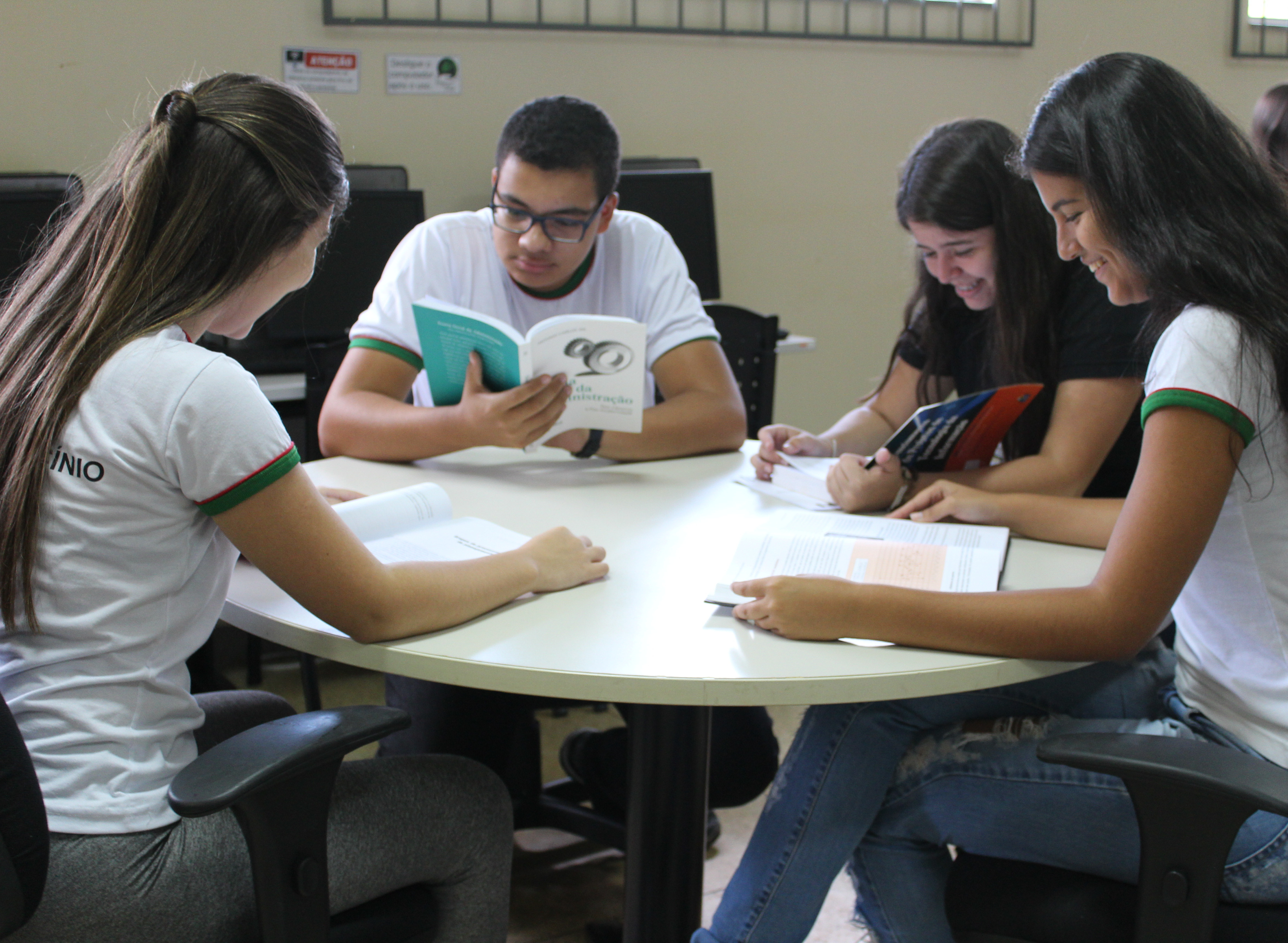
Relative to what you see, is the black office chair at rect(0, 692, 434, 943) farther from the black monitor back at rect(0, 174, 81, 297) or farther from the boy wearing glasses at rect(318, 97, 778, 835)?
the black monitor back at rect(0, 174, 81, 297)

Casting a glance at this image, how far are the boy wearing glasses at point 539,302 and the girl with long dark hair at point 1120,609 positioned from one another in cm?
71

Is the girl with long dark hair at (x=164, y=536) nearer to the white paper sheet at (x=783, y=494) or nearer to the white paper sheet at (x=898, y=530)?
the white paper sheet at (x=898, y=530)

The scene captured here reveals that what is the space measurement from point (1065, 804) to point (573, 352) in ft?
2.92

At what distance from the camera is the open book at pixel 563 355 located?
1.53 meters

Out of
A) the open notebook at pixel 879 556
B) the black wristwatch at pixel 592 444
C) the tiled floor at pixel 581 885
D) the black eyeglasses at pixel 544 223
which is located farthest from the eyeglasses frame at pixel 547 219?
the tiled floor at pixel 581 885

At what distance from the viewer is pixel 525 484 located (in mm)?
1592

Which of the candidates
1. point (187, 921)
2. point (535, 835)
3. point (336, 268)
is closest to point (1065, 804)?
point (187, 921)

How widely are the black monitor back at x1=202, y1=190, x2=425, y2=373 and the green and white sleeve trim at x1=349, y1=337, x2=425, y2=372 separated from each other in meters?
0.86

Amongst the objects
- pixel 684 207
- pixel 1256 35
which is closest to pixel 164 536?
pixel 684 207

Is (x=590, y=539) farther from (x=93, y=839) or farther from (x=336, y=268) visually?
(x=336, y=268)

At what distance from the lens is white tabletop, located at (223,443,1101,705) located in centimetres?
91

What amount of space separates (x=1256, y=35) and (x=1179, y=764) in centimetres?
416

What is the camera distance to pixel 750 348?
91.0 inches

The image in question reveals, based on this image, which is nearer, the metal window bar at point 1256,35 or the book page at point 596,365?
the book page at point 596,365
